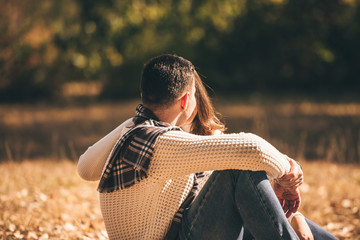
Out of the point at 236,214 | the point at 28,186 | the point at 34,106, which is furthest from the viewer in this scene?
the point at 34,106

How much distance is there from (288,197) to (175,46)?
39.0 feet

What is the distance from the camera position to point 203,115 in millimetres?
2590

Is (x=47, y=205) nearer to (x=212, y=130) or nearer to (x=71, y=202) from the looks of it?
(x=71, y=202)

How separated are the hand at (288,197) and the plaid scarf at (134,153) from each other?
2.38 feet

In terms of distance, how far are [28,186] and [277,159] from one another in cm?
329

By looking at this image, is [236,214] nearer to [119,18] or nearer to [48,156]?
[48,156]

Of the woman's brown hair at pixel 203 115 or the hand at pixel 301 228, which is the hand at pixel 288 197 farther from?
the woman's brown hair at pixel 203 115

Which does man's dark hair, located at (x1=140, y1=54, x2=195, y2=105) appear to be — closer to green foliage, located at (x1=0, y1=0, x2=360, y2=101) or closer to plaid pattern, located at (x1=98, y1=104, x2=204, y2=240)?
plaid pattern, located at (x1=98, y1=104, x2=204, y2=240)

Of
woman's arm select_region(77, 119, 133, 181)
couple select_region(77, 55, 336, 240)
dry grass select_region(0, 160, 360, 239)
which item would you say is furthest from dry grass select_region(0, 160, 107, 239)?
couple select_region(77, 55, 336, 240)

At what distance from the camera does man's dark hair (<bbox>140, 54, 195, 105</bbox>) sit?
7.14 ft

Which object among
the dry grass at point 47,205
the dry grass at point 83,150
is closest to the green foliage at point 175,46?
the dry grass at point 83,150

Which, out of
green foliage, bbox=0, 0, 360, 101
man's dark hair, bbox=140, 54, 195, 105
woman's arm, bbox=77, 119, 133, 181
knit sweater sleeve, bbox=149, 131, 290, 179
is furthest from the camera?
green foliage, bbox=0, 0, 360, 101

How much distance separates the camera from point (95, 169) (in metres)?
2.36

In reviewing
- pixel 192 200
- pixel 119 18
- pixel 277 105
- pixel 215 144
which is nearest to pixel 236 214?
pixel 192 200
